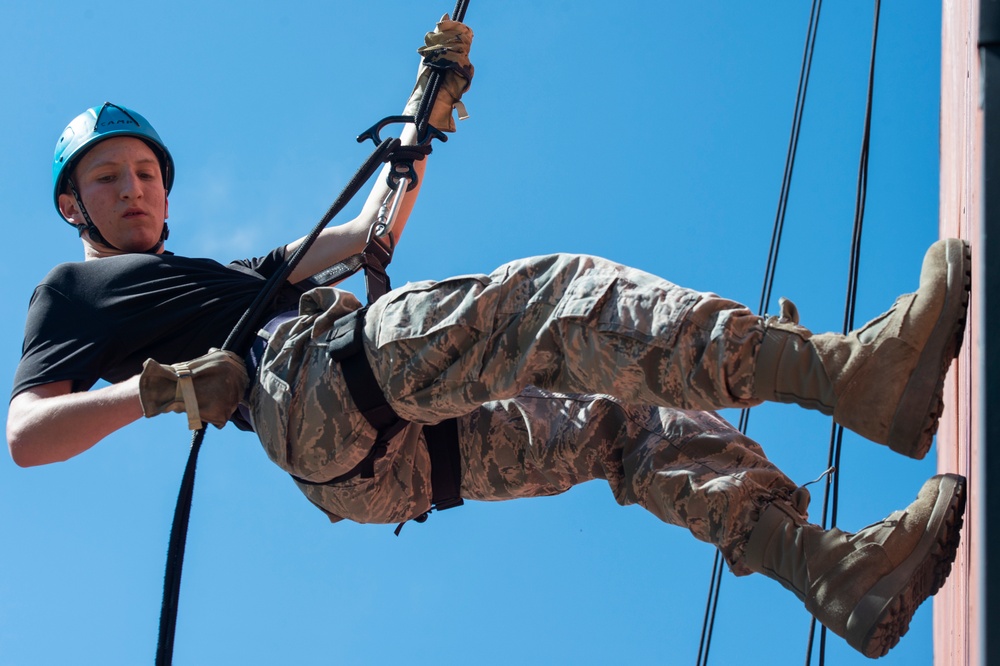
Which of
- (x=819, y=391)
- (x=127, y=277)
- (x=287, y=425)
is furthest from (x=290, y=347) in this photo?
(x=819, y=391)

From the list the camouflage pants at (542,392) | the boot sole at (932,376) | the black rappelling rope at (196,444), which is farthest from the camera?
the black rappelling rope at (196,444)

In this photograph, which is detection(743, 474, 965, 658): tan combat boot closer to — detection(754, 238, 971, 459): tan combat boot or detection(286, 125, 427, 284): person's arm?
detection(754, 238, 971, 459): tan combat boot

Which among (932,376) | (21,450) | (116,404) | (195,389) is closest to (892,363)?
(932,376)

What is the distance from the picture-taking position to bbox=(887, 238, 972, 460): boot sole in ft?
8.79

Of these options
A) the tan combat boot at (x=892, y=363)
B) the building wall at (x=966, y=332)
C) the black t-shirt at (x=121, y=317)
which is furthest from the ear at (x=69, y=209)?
the building wall at (x=966, y=332)

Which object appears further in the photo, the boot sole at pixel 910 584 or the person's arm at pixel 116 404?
the person's arm at pixel 116 404

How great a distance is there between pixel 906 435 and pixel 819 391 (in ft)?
0.65

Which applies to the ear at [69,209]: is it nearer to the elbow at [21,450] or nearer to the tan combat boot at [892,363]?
the elbow at [21,450]

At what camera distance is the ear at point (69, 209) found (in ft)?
15.2

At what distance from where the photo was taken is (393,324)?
10.4ft

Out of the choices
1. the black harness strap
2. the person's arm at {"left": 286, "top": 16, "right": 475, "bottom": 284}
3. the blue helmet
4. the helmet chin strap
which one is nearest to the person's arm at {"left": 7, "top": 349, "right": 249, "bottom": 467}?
the black harness strap

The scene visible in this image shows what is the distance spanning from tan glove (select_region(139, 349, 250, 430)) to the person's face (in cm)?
129

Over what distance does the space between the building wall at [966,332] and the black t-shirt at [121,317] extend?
1.99 meters

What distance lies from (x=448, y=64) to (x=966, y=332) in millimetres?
1909
